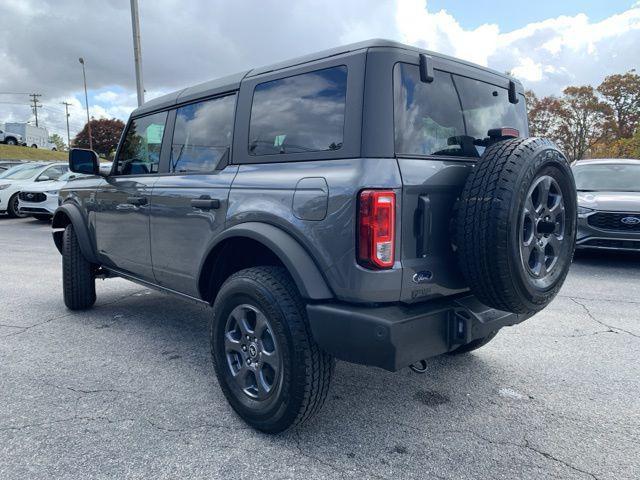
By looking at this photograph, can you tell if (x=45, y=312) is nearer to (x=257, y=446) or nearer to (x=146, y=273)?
(x=146, y=273)

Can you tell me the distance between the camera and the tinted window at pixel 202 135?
310cm

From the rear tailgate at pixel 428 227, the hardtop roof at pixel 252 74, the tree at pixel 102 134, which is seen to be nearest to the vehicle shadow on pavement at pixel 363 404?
the rear tailgate at pixel 428 227

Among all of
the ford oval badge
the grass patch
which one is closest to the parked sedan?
the ford oval badge

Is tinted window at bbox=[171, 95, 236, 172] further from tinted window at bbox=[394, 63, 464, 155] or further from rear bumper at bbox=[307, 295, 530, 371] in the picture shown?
rear bumper at bbox=[307, 295, 530, 371]

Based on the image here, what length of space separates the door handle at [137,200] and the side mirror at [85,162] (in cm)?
66

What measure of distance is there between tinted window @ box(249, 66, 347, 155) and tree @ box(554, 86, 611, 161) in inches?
1394

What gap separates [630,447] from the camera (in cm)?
248

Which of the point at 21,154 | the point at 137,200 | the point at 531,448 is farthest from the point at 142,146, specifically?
the point at 21,154

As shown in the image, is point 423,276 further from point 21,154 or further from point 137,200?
point 21,154

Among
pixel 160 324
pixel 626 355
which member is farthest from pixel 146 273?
pixel 626 355

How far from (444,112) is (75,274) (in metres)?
3.71

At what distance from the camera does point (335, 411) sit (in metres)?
2.83

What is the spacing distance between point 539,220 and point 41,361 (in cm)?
341

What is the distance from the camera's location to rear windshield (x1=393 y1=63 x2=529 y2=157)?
7.72 feet
